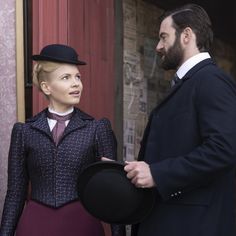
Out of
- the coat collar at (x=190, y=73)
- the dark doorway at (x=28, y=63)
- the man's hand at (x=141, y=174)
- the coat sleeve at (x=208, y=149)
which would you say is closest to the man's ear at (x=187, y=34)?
the coat collar at (x=190, y=73)

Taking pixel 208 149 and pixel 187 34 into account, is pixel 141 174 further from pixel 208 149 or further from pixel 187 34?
pixel 187 34

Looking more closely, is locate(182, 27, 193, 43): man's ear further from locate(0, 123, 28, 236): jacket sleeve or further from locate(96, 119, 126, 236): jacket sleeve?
locate(0, 123, 28, 236): jacket sleeve

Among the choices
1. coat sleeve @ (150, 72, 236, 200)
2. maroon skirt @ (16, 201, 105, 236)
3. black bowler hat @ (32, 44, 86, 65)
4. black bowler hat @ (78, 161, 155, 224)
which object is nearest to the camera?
coat sleeve @ (150, 72, 236, 200)

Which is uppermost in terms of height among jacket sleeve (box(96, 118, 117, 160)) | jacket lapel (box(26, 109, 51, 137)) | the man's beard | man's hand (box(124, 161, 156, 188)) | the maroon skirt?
the man's beard

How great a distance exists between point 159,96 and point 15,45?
129cm

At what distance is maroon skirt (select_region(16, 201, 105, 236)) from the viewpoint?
2.70 metres

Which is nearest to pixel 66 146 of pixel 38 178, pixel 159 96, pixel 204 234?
pixel 38 178

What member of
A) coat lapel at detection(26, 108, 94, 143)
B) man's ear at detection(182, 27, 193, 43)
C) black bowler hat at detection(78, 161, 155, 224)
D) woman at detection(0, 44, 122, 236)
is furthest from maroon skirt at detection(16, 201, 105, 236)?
man's ear at detection(182, 27, 193, 43)

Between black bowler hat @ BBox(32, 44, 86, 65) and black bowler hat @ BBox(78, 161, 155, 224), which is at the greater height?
black bowler hat @ BBox(32, 44, 86, 65)

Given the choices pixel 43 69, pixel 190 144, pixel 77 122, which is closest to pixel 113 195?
pixel 190 144

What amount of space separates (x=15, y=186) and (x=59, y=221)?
0.27 m

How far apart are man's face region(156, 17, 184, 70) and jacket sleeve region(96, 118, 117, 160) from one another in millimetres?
412

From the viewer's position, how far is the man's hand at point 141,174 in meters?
2.35

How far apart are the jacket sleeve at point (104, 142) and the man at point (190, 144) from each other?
7.9 inches
